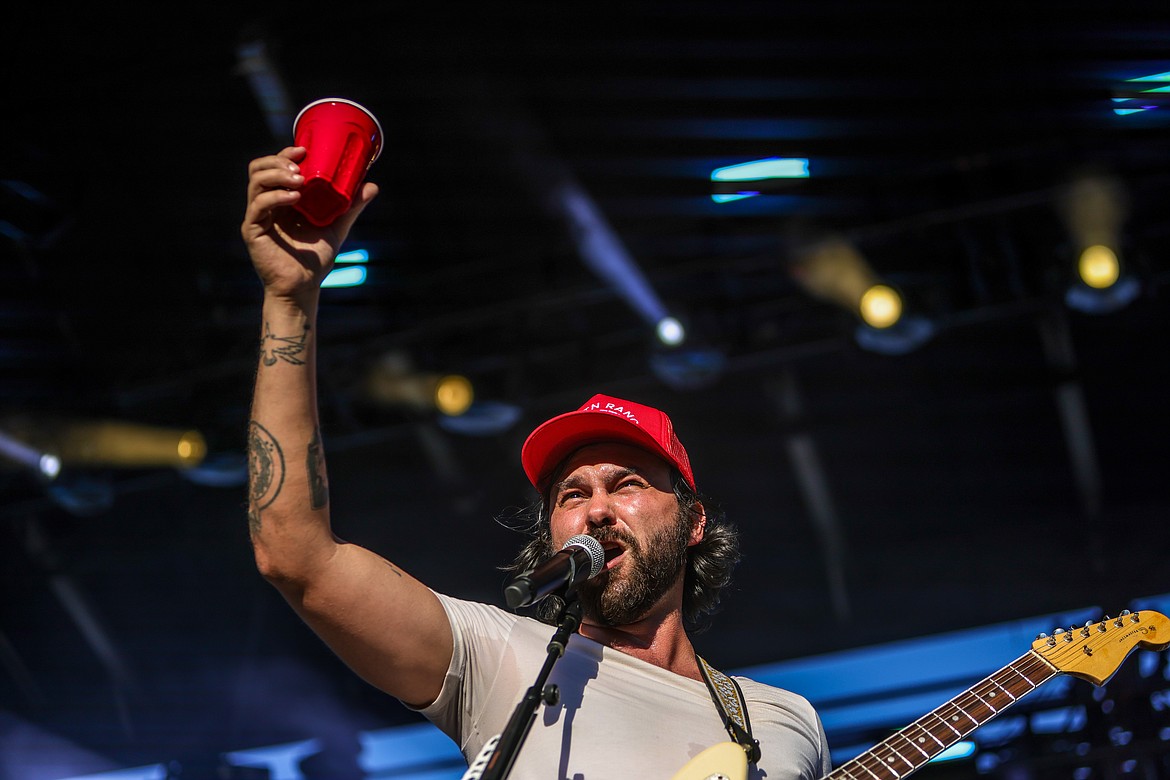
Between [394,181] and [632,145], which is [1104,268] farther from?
[394,181]

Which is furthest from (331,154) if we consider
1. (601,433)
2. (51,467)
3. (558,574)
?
(51,467)

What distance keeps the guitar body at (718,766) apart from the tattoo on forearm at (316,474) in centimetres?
76

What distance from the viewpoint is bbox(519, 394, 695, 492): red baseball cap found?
2.51 m

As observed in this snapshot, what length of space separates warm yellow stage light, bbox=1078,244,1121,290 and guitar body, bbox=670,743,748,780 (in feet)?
14.9

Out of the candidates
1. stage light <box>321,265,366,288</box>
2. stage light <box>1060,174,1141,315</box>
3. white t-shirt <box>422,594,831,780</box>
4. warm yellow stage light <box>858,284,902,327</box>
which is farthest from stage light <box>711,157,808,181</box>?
white t-shirt <box>422,594,831,780</box>

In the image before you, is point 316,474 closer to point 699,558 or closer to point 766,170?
point 699,558

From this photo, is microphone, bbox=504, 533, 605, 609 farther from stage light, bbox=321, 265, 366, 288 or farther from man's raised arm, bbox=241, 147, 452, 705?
stage light, bbox=321, 265, 366, 288

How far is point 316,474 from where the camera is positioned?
1765mm

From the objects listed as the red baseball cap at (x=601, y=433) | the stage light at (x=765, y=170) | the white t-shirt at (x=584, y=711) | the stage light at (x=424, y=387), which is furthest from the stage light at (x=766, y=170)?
the white t-shirt at (x=584, y=711)

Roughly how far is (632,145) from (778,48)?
97 cm

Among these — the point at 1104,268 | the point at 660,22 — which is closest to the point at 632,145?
the point at 660,22

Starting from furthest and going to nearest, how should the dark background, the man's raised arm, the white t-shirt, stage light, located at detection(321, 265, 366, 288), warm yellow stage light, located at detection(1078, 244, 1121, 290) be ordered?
stage light, located at detection(321, 265, 366, 288)
warm yellow stage light, located at detection(1078, 244, 1121, 290)
the dark background
the white t-shirt
the man's raised arm

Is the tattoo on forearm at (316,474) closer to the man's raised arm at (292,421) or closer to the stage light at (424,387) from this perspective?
the man's raised arm at (292,421)

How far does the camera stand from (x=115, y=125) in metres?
5.39
